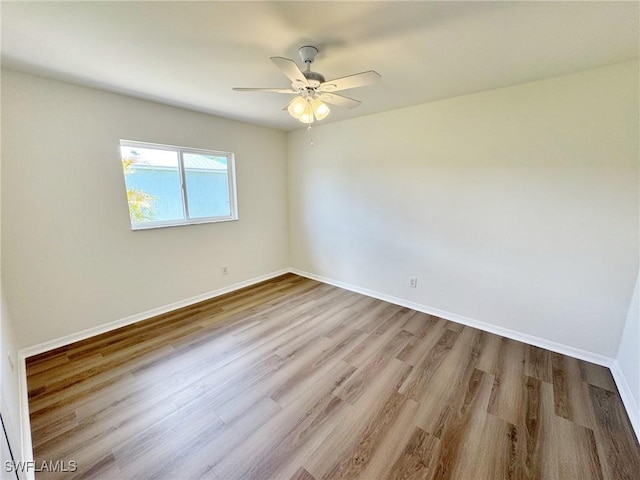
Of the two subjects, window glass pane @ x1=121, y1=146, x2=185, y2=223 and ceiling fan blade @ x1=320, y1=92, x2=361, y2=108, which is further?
window glass pane @ x1=121, y1=146, x2=185, y2=223

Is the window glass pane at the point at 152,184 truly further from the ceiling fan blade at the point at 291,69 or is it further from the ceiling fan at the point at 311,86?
the ceiling fan blade at the point at 291,69

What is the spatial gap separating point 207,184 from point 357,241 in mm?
2149

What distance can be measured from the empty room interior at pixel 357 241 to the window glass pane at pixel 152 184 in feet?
0.07

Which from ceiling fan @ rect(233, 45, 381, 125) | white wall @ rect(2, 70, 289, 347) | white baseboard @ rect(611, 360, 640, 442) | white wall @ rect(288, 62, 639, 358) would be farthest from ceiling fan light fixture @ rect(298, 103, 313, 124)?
white baseboard @ rect(611, 360, 640, 442)

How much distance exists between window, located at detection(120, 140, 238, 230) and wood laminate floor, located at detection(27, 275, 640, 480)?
1289 mm

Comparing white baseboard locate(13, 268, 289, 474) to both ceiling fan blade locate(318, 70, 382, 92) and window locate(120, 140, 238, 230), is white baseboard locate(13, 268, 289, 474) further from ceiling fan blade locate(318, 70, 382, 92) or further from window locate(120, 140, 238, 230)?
ceiling fan blade locate(318, 70, 382, 92)

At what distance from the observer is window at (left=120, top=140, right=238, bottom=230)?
110 inches

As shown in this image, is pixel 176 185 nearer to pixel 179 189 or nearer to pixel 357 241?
pixel 179 189

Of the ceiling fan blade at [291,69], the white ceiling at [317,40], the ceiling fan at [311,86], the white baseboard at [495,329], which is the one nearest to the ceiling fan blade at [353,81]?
the ceiling fan at [311,86]

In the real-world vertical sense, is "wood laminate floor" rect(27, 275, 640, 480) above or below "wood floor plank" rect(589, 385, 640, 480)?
below

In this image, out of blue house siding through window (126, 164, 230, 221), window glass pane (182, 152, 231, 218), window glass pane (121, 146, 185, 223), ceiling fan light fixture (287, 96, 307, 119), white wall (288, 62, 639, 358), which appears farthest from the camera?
window glass pane (182, 152, 231, 218)

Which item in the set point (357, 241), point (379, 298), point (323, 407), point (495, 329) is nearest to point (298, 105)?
point (323, 407)

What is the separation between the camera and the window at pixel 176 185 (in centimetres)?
278

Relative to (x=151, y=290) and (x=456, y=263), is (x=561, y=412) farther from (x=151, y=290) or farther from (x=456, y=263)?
(x=151, y=290)
